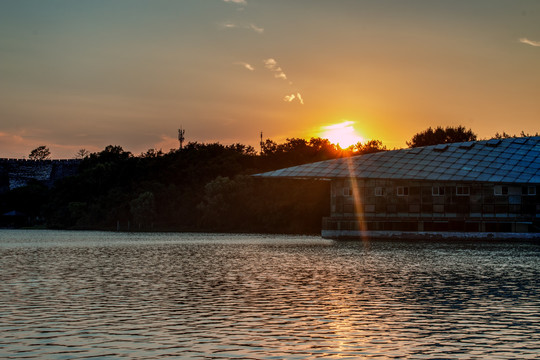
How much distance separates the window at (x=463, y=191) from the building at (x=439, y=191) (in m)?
0.13

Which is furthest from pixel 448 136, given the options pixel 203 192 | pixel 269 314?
pixel 269 314

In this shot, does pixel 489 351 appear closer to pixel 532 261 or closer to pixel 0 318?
pixel 0 318

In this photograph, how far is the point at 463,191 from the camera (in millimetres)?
98438

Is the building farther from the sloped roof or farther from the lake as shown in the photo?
the lake

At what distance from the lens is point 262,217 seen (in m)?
141

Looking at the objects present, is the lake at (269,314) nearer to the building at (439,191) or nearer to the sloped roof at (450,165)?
the sloped roof at (450,165)

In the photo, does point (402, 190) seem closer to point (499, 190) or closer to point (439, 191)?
point (439, 191)

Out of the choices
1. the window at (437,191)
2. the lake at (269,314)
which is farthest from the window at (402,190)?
the lake at (269,314)

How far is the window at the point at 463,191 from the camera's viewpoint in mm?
98188

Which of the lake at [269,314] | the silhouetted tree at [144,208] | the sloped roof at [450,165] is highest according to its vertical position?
the sloped roof at [450,165]

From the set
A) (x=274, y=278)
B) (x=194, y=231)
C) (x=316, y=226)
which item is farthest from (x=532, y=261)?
(x=194, y=231)

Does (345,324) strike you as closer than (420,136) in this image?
Yes

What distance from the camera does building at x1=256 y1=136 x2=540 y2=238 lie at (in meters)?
95.9

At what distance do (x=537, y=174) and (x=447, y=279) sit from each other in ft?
213
